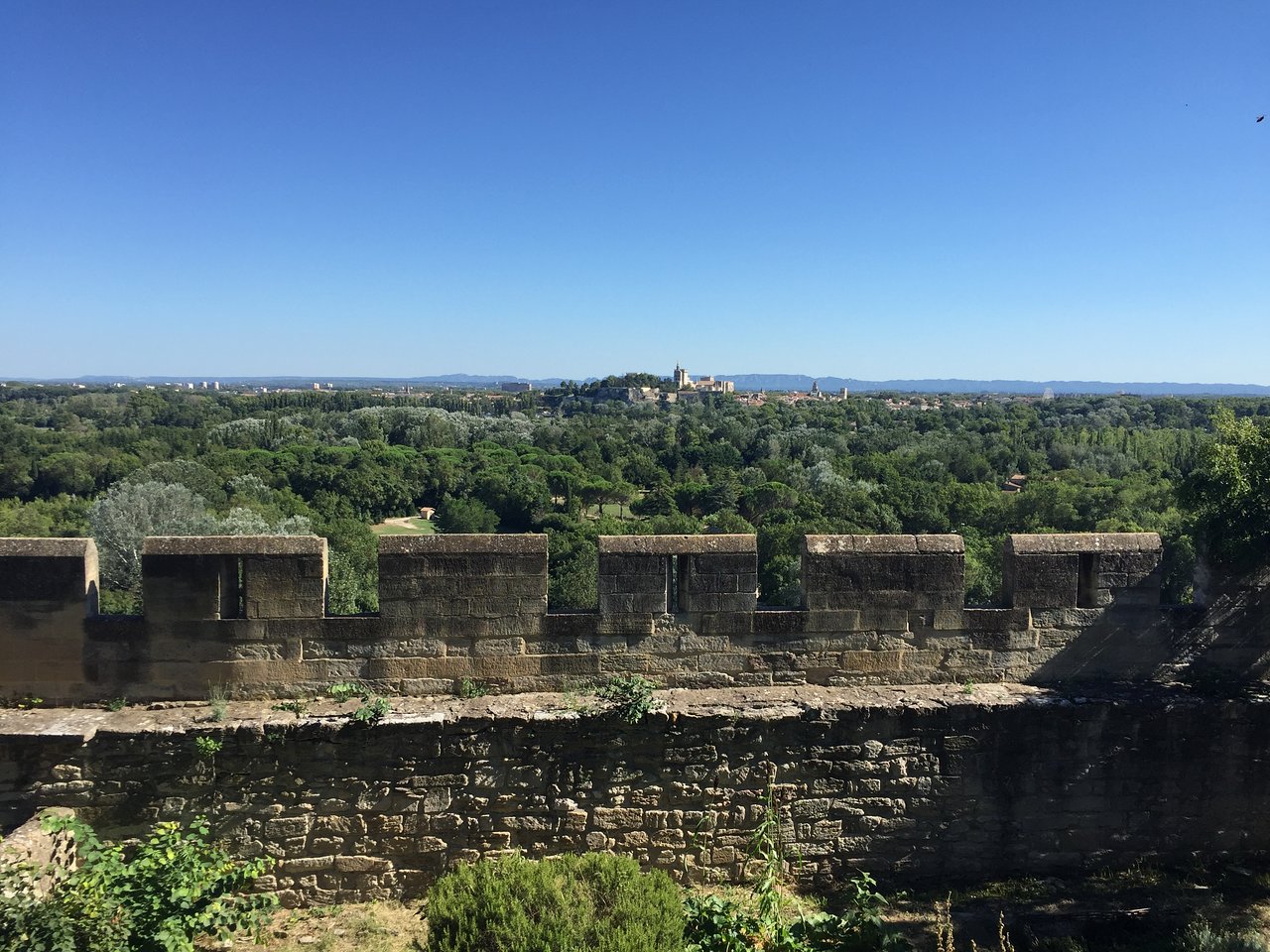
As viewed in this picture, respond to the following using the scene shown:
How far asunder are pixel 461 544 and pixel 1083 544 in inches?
168

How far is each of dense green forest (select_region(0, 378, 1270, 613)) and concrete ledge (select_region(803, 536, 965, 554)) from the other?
1.89m

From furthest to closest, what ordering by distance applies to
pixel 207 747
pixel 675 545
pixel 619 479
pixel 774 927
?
pixel 619 479 < pixel 675 545 < pixel 207 747 < pixel 774 927

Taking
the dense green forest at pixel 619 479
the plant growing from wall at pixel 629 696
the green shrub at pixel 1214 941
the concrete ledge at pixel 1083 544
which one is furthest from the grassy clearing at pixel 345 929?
the dense green forest at pixel 619 479

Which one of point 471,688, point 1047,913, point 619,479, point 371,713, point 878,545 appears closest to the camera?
point 371,713

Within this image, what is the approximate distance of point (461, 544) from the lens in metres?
5.21

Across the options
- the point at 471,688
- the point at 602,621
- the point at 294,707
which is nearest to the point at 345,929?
the point at 294,707

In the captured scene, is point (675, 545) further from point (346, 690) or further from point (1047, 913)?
point (1047, 913)

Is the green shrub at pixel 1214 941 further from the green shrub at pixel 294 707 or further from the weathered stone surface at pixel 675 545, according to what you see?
the green shrub at pixel 294 707

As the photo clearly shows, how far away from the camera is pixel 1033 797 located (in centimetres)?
543

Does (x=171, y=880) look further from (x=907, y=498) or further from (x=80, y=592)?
(x=907, y=498)

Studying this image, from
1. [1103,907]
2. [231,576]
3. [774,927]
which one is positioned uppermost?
[231,576]

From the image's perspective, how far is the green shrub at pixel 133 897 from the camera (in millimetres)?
3656

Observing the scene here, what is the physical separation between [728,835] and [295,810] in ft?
8.82

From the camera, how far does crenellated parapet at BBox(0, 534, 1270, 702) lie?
5.05 m
